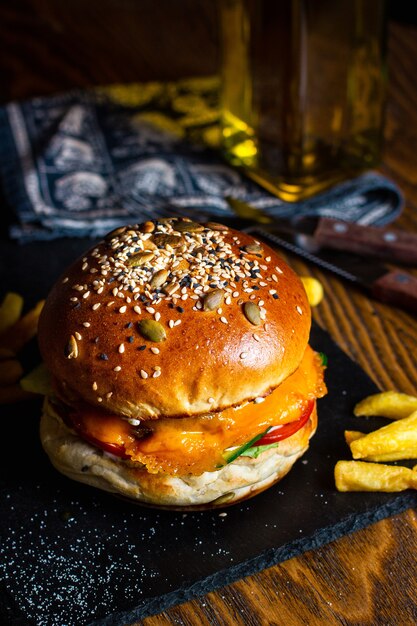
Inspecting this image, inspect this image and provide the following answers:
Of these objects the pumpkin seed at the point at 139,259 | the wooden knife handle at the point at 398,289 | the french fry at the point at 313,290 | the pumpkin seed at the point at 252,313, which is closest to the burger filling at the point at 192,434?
the pumpkin seed at the point at 252,313

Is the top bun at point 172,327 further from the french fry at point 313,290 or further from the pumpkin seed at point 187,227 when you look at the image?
the french fry at point 313,290

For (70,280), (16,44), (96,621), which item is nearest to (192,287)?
(70,280)

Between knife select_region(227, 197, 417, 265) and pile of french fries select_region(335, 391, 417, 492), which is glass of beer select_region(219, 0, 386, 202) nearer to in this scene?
knife select_region(227, 197, 417, 265)

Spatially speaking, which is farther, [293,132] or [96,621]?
[293,132]

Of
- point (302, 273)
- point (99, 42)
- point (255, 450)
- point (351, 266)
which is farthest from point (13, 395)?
point (99, 42)

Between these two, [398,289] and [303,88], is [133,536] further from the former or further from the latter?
[303,88]

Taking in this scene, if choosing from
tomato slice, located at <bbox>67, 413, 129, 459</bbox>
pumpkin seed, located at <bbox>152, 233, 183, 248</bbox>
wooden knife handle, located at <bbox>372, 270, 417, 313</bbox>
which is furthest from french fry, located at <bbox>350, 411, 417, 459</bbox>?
wooden knife handle, located at <bbox>372, 270, 417, 313</bbox>

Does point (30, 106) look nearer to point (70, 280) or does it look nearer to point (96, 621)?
point (70, 280)
